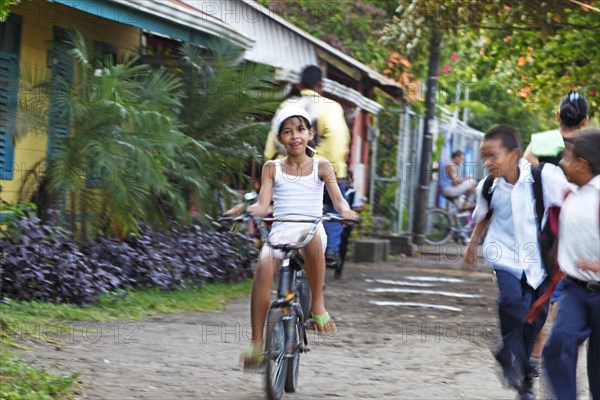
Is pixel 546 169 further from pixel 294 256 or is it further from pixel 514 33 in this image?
pixel 514 33

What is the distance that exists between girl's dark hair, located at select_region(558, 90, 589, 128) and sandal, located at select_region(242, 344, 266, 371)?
2.37m

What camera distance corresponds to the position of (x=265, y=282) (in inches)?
252

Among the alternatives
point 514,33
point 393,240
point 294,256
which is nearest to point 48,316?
point 294,256

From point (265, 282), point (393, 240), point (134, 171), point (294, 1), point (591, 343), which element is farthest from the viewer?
point (294, 1)

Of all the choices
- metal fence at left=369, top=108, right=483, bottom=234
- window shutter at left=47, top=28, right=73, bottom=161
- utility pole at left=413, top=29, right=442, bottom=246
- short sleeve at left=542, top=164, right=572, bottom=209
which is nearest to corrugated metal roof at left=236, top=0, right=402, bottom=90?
utility pole at left=413, top=29, right=442, bottom=246

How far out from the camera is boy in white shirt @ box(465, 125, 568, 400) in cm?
632

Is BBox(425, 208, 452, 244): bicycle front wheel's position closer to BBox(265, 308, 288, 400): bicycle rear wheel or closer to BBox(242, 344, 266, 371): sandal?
BBox(265, 308, 288, 400): bicycle rear wheel

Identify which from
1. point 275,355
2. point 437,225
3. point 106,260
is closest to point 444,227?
point 437,225

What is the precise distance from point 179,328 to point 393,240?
11.5 meters

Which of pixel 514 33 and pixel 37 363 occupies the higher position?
pixel 514 33

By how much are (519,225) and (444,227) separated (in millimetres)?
16397

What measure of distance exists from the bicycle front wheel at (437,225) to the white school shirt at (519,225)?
1592 centimetres

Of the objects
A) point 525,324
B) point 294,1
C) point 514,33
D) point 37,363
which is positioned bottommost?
point 37,363

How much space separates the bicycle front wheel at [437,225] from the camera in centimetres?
2252
